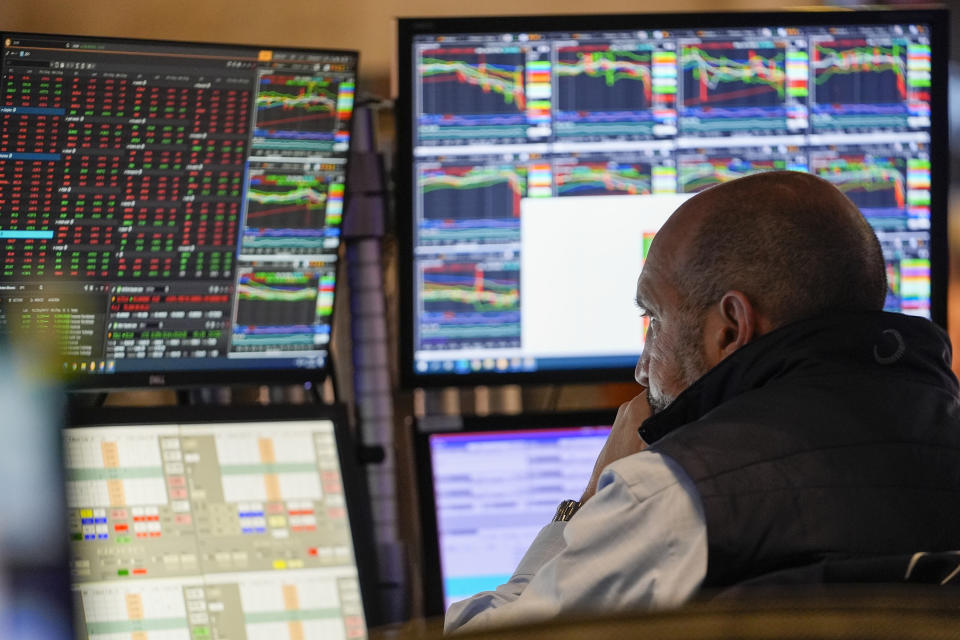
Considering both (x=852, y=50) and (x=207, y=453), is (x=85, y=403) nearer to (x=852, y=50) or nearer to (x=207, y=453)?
(x=207, y=453)

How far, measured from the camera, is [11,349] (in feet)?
6.00

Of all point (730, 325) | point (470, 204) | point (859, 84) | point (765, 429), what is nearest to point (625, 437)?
point (730, 325)

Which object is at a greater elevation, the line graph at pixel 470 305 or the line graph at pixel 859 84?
the line graph at pixel 859 84

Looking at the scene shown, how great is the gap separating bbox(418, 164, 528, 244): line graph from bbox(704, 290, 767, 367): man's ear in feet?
2.50

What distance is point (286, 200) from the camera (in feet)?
6.49

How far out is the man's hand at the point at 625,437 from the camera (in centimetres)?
146

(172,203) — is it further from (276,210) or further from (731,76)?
(731,76)

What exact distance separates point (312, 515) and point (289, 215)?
0.49 metres

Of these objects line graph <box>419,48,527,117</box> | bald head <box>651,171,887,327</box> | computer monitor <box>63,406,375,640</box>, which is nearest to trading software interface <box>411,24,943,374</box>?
line graph <box>419,48,527,117</box>

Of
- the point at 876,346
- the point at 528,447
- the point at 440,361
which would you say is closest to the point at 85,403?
the point at 440,361

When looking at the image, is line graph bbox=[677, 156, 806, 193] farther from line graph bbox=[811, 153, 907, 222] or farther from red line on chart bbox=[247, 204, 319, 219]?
red line on chart bbox=[247, 204, 319, 219]

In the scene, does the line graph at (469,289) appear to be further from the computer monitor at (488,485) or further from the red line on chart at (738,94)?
the red line on chart at (738,94)

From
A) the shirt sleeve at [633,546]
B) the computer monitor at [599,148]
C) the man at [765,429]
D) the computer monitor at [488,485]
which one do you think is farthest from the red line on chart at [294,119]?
the shirt sleeve at [633,546]

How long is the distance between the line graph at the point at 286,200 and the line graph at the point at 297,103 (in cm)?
8
